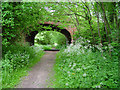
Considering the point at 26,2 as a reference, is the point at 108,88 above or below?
below

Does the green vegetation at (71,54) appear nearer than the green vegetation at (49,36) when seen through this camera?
Yes

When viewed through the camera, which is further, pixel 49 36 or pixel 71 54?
pixel 49 36

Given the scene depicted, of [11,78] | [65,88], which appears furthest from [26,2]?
[65,88]

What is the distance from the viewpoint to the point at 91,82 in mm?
4074

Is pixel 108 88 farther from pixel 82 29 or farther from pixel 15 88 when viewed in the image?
pixel 82 29

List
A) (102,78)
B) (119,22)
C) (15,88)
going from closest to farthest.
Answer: (102,78), (15,88), (119,22)

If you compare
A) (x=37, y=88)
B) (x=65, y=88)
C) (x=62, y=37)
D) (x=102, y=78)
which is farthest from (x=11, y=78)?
(x=62, y=37)

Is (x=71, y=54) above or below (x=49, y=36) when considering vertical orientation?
below

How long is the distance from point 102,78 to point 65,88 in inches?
54.2

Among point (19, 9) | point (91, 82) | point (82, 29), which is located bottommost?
point (91, 82)

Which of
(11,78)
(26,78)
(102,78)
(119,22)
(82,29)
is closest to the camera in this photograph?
(102,78)

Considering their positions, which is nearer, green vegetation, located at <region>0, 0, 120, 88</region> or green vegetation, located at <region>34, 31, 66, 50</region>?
green vegetation, located at <region>0, 0, 120, 88</region>

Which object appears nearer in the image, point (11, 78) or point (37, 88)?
point (37, 88)

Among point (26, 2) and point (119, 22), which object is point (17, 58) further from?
point (119, 22)
